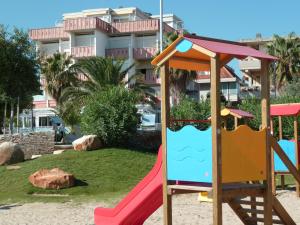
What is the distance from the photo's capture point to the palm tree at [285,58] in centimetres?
5131

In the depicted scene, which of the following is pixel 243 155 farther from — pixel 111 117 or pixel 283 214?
pixel 111 117

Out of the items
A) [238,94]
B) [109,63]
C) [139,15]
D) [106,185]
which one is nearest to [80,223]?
[106,185]

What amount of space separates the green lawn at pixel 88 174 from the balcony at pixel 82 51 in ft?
103

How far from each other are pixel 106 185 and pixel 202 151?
1189cm

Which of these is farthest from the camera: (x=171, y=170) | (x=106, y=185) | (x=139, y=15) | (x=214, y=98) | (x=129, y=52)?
(x=139, y=15)

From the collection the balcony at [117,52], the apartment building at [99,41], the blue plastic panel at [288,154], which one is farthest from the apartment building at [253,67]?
the blue plastic panel at [288,154]

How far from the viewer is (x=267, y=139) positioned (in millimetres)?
7887

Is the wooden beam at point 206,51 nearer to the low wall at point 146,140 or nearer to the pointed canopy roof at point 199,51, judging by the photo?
the pointed canopy roof at point 199,51

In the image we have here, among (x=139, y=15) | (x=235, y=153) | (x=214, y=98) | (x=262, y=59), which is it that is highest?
(x=139, y=15)

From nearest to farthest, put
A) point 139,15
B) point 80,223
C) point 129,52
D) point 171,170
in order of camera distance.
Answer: point 171,170 < point 80,223 < point 129,52 < point 139,15

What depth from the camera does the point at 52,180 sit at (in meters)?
17.8

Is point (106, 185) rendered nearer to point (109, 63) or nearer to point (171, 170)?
point (171, 170)

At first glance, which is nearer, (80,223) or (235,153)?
(235,153)

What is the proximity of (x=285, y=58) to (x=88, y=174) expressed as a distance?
118 feet
